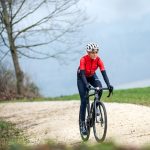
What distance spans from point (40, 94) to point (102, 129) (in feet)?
85.2

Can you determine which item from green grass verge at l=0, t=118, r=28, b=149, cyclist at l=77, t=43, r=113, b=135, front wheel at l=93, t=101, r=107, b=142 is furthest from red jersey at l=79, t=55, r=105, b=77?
green grass verge at l=0, t=118, r=28, b=149

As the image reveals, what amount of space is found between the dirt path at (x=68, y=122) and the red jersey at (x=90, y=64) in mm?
1451

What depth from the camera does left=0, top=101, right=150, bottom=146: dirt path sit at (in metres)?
13.1

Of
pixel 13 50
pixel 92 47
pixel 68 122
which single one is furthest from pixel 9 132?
pixel 13 50

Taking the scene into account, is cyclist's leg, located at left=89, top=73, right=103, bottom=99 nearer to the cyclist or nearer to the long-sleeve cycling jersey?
the cyclist

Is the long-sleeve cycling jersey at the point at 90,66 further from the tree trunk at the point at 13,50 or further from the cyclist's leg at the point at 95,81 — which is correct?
the tree trunk at the point at 13,50

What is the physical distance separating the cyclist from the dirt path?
1.06 metres

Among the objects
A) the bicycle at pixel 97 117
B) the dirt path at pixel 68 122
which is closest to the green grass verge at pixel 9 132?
the dirt path at pixel 68 122

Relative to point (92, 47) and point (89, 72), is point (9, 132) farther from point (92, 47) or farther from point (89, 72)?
point (92, 47)

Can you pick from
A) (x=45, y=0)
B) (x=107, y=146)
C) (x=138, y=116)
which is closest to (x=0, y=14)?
(x=45, y=0)

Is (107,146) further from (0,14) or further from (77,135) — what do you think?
(0,14)

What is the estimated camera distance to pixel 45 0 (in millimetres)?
36406

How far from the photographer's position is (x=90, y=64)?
38.9ft

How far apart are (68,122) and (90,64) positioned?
19.3 ft
